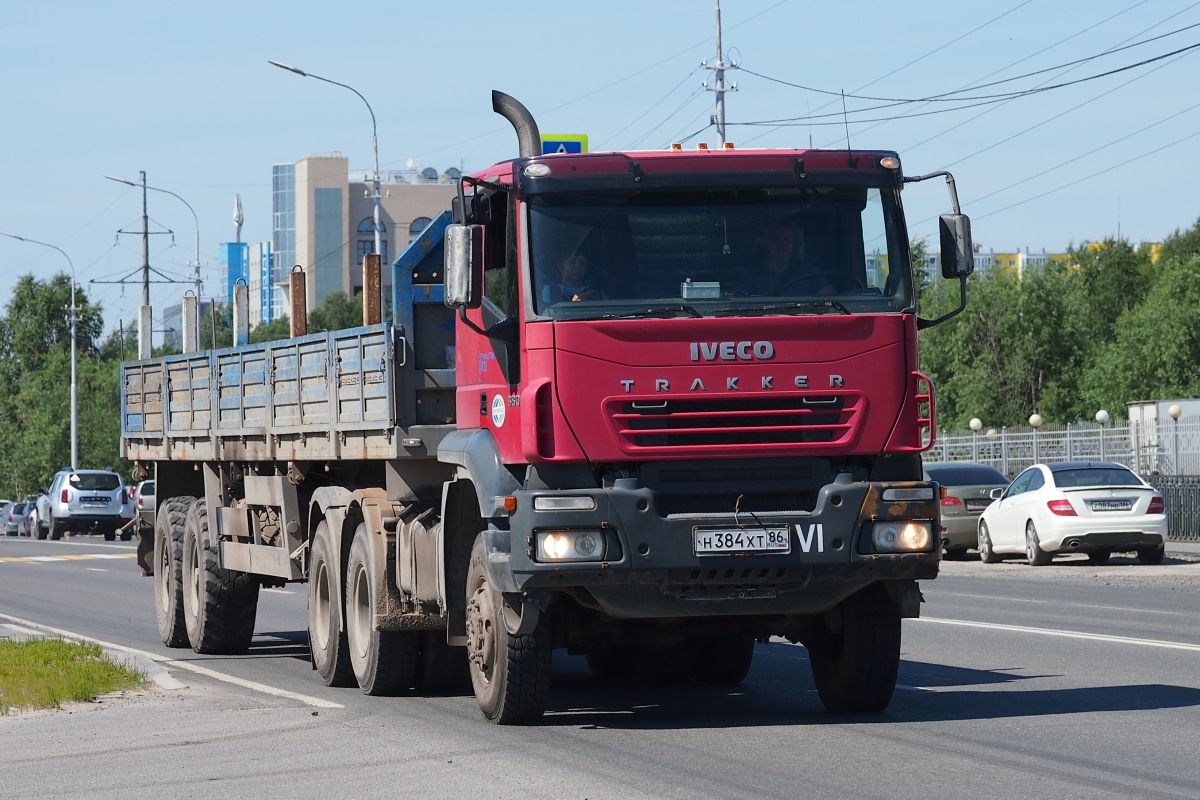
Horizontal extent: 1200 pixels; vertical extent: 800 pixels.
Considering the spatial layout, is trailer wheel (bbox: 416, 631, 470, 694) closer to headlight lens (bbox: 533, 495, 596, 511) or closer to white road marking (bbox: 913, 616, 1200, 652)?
headlight lens (bbox: 533, 495, 596, 511)

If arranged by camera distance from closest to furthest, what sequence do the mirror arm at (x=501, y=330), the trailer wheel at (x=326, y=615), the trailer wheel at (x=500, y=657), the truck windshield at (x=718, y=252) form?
the truck windshield at (x=718, y=252) < the mirror arm at (x=501, y=330) < the trailer wheel at (x=500, y=657) < the trailer wheel at (x=326, y=615)

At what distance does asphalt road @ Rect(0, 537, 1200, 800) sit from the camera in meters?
7.88

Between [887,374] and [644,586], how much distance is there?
1648 millimetres

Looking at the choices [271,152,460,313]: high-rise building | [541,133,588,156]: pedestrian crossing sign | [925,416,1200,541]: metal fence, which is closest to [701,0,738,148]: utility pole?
[925,416,1200,541]: metal fence

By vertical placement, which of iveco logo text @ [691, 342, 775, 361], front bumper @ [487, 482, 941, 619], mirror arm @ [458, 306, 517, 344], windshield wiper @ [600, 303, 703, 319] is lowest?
front bumper @ [487, 482, 941, 619]

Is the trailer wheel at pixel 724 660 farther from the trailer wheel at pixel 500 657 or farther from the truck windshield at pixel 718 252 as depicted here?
the truck windshield at pixel 718 252

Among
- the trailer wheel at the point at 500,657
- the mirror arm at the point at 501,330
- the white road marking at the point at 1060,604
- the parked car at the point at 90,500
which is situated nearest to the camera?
the mirror arm at the point at 501,330

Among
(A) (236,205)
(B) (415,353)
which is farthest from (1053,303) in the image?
(B) (415,353)

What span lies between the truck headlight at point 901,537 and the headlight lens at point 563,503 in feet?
4.88

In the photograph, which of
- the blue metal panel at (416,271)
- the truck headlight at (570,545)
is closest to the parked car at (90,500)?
the blue metal panel at (416,271)

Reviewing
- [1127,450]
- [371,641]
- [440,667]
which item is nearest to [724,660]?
[440,667]

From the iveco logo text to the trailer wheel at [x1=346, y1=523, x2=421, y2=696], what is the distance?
3157 mm

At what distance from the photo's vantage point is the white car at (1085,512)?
24844mm

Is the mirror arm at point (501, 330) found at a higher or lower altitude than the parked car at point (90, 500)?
higher
